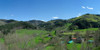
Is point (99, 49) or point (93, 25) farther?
point (93, 25)

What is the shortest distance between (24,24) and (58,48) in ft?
216

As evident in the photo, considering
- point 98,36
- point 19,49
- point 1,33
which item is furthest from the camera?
point 1,33

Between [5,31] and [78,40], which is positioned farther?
[5,31]

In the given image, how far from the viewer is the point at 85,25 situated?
7275 cm

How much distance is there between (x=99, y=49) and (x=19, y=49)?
16.7 metres

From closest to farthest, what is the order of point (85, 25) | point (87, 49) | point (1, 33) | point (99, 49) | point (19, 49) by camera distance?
point (99, 49) < point (87, 49) < point (19, 49) < point (1, 33) < point (85, 25)

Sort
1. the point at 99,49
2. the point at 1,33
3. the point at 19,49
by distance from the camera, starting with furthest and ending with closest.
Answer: the point at 1,33 < the point at 19,49 < the point at 99,49

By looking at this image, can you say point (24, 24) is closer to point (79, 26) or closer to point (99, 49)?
point (79, 26)

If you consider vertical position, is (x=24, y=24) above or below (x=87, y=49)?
above

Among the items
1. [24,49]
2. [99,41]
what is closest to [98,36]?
[99,41]

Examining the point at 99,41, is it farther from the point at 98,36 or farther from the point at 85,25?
the point at 85,25

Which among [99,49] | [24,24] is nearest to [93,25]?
[24,24]

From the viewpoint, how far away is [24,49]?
2556 centimetres

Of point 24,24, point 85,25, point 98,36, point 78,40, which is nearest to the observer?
point 98,36
